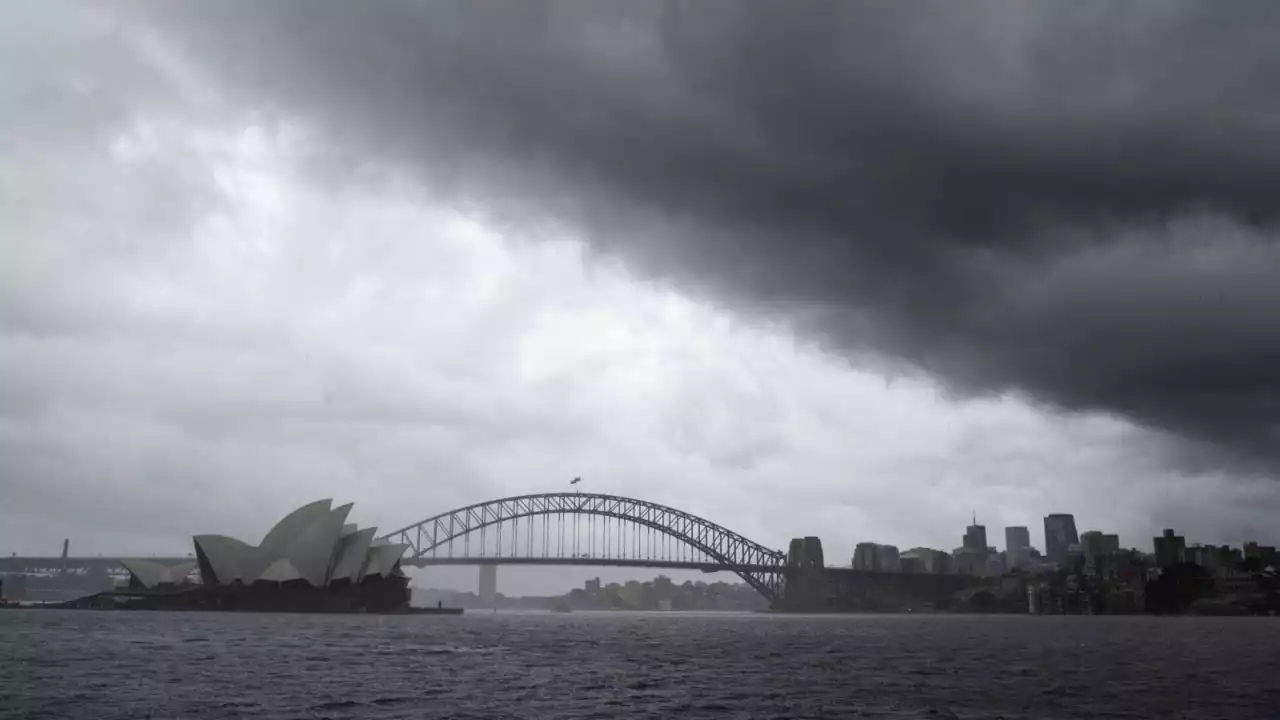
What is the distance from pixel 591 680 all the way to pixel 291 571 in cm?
10072

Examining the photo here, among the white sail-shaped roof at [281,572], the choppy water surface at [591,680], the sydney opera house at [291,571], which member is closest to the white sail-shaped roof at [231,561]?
the sydney opera house at [291,571]

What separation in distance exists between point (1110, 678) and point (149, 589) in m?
141

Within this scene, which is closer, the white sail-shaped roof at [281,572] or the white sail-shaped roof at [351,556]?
the white sail-shaped roof at [281,572]

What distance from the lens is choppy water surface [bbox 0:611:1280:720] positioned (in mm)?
30094

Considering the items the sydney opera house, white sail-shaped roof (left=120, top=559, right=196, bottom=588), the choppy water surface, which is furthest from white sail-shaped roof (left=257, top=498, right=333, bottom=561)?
the choppy water surface

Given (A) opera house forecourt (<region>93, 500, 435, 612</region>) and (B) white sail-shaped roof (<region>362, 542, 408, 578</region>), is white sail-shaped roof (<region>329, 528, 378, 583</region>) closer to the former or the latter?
(A) opera house forecourt (<region>93, 500, 435, 612</region>)

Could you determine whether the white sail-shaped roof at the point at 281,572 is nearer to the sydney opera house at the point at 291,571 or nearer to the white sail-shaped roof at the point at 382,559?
the sydney opera house at the point at 291,571

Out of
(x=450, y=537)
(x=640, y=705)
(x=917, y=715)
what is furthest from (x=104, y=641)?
(x=450, y=537)

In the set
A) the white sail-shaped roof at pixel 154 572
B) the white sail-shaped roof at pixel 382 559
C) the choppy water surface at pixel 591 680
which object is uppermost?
the white sail-shaped roof at pixel 382 559

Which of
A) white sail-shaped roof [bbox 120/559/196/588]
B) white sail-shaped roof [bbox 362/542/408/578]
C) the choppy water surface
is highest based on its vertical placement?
white sail-shaped roof [bbox 362/542/408/578]

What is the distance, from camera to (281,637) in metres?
67.8

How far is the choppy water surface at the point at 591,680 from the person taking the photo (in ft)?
98.7

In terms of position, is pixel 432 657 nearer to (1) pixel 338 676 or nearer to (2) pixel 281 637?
(1) pixel 338 676

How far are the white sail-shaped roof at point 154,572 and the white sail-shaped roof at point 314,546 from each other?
91.1ft
